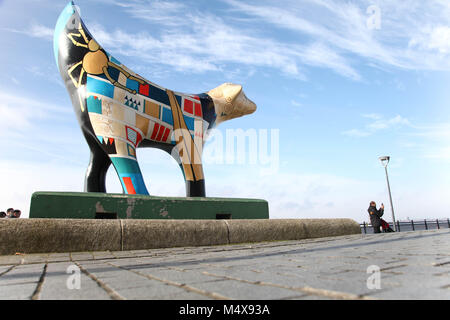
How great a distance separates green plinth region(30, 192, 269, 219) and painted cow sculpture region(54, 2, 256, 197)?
1.20 metres

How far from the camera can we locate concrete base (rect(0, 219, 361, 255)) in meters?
4.72

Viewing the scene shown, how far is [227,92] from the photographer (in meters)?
11.3

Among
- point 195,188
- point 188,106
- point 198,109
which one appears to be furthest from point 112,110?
point 195,188

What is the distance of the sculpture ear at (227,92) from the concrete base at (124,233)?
524 cm

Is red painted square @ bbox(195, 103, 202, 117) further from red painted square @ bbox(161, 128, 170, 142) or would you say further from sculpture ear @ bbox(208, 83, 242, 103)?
red painted square @ bbox(161, 128, 170, 142)

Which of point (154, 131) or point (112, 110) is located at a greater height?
point (112, 110)

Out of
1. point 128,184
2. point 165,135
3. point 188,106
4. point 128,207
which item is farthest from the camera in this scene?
point 188,106

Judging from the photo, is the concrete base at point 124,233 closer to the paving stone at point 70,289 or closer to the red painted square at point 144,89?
the paving stone at point 70,289

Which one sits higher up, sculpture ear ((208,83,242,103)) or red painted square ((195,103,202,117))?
sculpture ear ((208,83,242,103))

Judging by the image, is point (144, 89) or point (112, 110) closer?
point (112, 110)

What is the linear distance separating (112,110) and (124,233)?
12.3ft

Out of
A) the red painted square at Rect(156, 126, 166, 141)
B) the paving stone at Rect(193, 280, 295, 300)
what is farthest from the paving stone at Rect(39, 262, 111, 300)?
the red painted square at Rect(156, 126, 166, 141)

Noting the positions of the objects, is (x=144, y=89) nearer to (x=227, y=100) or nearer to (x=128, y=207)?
(x=227, y=100)

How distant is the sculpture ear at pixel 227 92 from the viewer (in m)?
11.2
